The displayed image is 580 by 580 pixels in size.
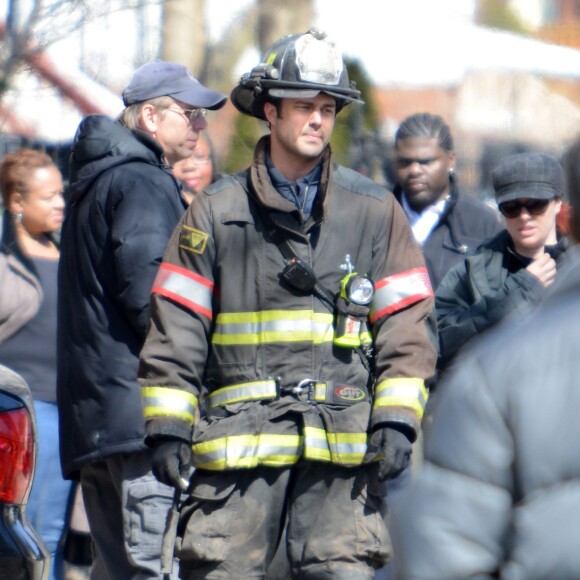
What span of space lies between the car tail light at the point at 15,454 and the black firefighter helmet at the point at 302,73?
4.23 ft

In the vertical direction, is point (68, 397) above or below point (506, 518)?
below

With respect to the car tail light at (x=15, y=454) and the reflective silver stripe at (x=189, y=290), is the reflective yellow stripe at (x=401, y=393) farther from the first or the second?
the car tail light at (x=15, y=454)

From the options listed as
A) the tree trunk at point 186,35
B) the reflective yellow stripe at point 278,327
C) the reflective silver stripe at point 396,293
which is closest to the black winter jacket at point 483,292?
the reflective silver stripe at point 396,293

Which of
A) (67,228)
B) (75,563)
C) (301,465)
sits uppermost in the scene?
(67,228)

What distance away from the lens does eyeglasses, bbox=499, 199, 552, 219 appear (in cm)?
511

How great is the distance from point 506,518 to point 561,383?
0.23m

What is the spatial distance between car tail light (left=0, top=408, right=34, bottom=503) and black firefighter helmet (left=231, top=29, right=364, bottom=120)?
1289 millimetres

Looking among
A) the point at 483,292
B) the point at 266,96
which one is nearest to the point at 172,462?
the point at 266,96

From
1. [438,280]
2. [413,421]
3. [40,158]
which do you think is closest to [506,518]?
[413,421]

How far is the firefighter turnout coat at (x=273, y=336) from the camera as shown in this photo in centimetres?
407

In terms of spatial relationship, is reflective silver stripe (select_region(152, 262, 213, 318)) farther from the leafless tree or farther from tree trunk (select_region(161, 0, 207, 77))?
tree trunk (select_region(161, 0, 207, 77))

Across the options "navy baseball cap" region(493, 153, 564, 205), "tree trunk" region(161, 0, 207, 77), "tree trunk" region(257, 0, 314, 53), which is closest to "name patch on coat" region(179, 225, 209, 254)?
"navy baseball cap" region(493, 153, 564, 205)

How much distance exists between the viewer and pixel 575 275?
2096mm

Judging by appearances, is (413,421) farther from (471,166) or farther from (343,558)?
(471,166)
